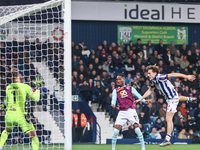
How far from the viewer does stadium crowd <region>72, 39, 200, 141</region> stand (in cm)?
1502

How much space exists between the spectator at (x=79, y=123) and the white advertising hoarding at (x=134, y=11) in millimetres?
4937

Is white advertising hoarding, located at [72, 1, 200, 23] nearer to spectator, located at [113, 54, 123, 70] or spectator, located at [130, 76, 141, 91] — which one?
spectator, located at [113, 54, 123, 70]

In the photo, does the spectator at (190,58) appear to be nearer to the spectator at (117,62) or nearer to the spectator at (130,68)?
the spectator at (130,68)

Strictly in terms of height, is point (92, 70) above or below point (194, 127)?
above

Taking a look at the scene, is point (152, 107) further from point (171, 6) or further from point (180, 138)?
point (171, 6)

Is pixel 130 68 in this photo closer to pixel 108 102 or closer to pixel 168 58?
pixel 168 58

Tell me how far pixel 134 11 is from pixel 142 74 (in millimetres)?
3101

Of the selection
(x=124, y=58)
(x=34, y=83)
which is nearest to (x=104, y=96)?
(x=124, y=58)

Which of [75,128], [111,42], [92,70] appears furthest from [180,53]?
[75,128]

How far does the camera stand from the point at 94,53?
1630 cm

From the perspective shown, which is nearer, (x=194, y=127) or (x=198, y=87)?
(x=194, y=127)

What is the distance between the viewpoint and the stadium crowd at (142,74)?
15.0 meters

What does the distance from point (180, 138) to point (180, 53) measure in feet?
14.1

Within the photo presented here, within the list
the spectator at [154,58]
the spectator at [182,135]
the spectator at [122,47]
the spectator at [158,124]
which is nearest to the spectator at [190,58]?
the spectator at [154,58]
